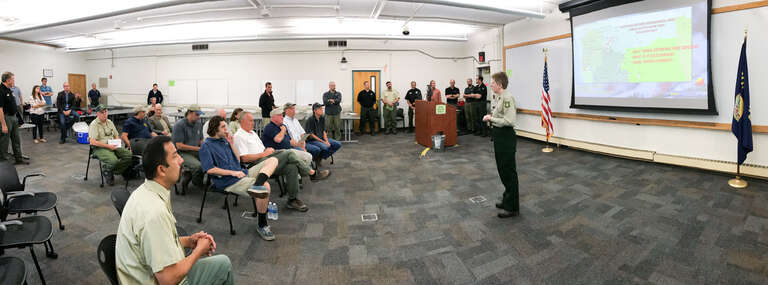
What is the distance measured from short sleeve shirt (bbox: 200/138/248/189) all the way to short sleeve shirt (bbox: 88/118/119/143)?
253 centimetres

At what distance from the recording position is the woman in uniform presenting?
3.46m

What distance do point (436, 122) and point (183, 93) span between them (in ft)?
29.4

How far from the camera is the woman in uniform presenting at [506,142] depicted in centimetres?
346

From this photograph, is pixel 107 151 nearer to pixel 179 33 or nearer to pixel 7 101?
pixel 7 101

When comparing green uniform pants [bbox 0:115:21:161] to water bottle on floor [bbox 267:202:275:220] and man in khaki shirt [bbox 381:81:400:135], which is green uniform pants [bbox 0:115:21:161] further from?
man in khaki shirt [bbox 381:81:400:135]

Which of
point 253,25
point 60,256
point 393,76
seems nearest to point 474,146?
point 393,76

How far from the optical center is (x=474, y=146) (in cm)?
765

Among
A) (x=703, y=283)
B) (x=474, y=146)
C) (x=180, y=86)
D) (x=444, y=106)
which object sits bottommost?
(x=703, y=283)

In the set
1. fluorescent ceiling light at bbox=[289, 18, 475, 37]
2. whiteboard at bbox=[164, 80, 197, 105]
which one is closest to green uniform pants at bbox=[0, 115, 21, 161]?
fluorescent ceiling light at bbox=[289, 18, 475, 37]

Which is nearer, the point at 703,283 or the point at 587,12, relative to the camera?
the point at 703,283

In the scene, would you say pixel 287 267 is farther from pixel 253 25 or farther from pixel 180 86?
pixel 180 86

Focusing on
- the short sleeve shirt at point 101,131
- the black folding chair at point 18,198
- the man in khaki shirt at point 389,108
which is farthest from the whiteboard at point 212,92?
the black folding chair at point 18,198

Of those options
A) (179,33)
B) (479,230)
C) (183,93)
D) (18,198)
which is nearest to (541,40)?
(479,230)

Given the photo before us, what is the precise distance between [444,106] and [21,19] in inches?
380
